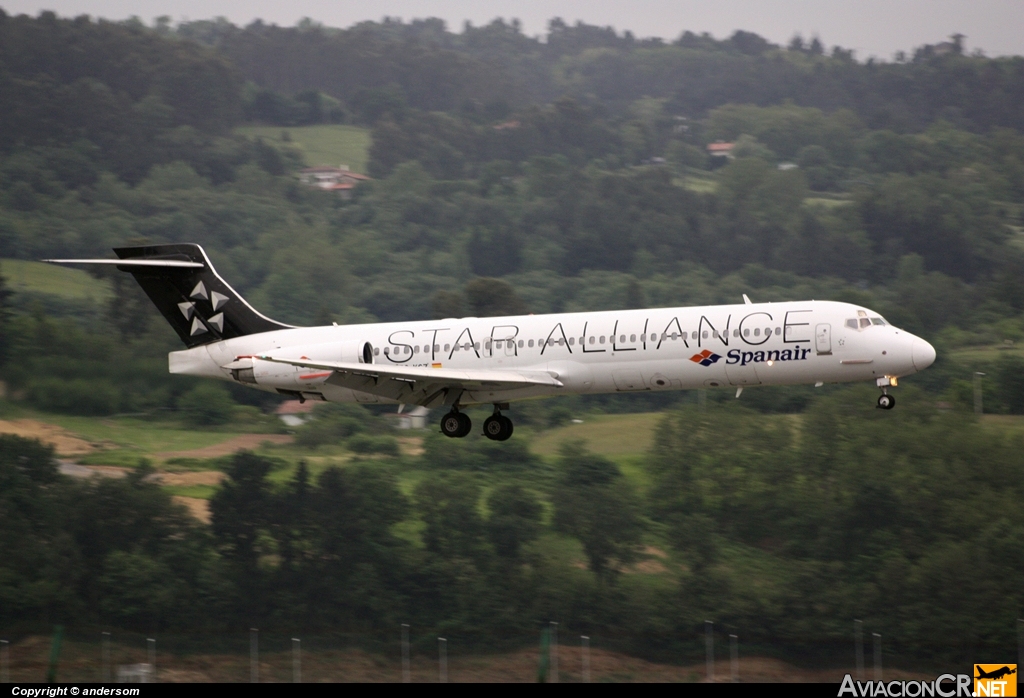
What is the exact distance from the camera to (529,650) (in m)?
55.7

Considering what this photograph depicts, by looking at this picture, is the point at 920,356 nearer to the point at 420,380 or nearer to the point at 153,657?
the point at 420,380

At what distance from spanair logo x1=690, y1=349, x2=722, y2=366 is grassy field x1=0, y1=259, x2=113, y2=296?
8000 cm

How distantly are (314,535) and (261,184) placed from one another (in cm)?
13267

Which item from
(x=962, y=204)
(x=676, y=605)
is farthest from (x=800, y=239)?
(x=676, y=605)

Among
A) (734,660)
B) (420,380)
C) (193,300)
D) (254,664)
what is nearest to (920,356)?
A: (420,380)

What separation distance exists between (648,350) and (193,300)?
48.4 ft

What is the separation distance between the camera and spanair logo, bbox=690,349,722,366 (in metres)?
36.1

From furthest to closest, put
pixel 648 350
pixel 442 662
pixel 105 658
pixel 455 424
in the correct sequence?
pixel 442 662, pixel 105 658, pixel 455 424, pixel 648 350

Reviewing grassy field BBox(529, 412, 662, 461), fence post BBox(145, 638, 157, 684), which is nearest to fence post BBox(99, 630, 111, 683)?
fence post BBox(145, 638, 157, 684)

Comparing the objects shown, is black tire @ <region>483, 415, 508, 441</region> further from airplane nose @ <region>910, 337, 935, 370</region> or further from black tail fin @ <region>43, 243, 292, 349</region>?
airplane nose @ <region>910, 337, 935, 370</region>

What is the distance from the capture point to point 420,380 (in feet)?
122

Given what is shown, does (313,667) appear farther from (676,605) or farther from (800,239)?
(800,239)

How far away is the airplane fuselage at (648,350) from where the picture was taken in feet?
118

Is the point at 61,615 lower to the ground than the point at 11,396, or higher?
lower
